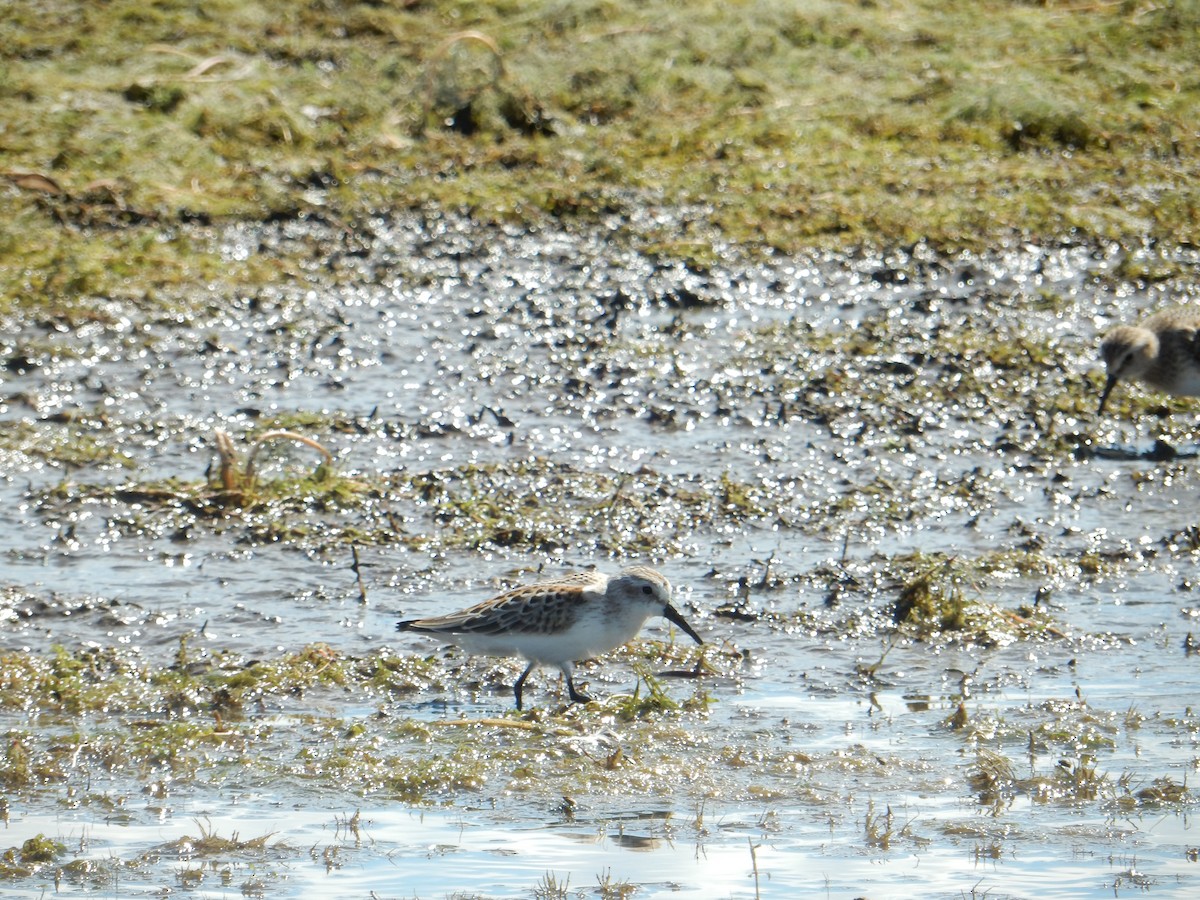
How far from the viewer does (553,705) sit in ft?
27.9

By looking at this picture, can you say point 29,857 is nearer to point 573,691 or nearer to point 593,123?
point 573,691

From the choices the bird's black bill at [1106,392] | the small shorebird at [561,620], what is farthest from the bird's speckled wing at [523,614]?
the bird's black bill at [1106,392]

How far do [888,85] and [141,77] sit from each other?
7.76 meters

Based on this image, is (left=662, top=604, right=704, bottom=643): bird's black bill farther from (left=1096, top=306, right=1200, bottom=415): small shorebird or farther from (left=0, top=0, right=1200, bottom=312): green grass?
(left=0, top=0, right=1200, bottom=312): green grass

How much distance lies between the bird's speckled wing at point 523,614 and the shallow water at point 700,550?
14.4 inches

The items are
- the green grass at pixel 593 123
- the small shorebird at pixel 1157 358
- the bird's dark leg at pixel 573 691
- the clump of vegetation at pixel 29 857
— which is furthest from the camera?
the green grass at pixel 593 123

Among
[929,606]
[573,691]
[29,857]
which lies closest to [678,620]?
[573,691]

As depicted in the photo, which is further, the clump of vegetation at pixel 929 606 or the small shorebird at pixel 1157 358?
the small shorebird at pixel 1157 358

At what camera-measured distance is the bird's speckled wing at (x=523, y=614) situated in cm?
830

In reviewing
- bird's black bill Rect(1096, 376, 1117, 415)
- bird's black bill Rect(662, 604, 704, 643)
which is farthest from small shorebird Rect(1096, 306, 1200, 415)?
bird's black bill Rect(662, 604, 704, 643)

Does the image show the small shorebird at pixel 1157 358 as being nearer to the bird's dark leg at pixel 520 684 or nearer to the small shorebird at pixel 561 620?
the small shorebird at pixel 561 620

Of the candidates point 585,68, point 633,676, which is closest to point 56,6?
point 585,68

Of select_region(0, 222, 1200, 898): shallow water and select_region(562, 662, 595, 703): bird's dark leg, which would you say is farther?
select_region(562, 662, 595, 703): bird's dark leg

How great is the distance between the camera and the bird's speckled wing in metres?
8.30
